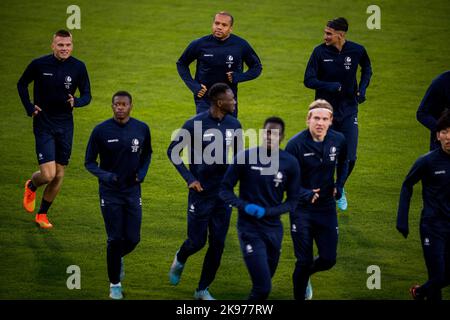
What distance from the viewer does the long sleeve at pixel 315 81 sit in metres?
13.9

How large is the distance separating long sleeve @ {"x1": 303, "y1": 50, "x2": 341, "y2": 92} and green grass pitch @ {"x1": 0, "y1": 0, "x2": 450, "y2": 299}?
5.95ft

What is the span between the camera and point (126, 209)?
36.9 feet

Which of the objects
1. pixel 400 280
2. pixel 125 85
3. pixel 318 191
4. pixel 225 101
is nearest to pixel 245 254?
pixel 318 191

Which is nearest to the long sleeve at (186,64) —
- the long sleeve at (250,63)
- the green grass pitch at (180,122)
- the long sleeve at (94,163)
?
the long sleeve at (250,63)

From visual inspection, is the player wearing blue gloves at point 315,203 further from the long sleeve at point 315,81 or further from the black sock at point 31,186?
the black sock at point 31,186

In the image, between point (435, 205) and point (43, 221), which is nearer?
point (435, 205)

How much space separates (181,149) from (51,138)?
9.62 ft

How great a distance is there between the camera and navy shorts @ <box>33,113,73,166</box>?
13.5 m

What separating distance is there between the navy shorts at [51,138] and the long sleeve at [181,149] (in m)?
2.80

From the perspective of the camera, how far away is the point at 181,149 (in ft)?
36.8

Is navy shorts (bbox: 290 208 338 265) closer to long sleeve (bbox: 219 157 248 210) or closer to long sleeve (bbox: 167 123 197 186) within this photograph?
long sleeve (bbox: 219 157 248 210)

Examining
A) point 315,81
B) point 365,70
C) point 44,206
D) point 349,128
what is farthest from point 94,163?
point 365,70

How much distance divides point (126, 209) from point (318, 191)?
2149mm

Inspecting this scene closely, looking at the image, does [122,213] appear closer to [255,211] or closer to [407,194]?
[255,211]
